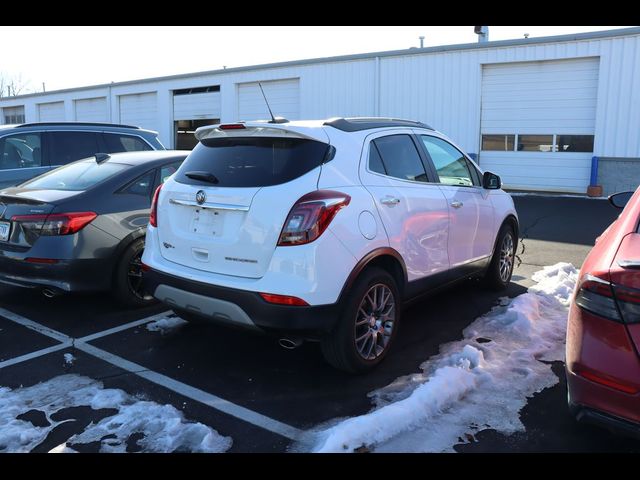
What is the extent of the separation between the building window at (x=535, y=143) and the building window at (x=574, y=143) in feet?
0.81

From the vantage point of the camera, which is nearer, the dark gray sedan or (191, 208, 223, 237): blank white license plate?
(191, 208, 223, 237): blank white license plate

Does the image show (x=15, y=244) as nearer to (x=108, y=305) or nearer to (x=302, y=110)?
(x=108, y=305)

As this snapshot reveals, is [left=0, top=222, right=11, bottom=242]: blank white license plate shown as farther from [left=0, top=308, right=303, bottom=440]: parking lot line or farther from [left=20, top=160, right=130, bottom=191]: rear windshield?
[left=0, top=308, right=303, bottom=440]: parking lot line

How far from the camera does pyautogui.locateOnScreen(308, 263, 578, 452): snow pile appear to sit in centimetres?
302

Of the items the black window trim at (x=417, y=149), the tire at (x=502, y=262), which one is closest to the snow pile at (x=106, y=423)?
the black window trim at (x=417, y=149)

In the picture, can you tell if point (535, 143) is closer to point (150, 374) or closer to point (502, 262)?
point (502, 262)

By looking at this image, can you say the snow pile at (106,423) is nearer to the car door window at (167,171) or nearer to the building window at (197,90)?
the car door window at (167,171)

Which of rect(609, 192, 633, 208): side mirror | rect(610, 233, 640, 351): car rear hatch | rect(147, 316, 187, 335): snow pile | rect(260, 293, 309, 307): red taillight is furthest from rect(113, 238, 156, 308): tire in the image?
rect(609, 192, 633, 208): side mirror

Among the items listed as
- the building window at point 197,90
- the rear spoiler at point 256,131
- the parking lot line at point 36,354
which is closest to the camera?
the rear spoiler at point 256,131

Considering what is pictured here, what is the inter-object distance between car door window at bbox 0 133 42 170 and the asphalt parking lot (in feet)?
6.82

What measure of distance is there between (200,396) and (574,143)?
1545 centimetres

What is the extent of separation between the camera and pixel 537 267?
24.1ft

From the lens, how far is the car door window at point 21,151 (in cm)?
721

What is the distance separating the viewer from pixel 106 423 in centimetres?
321
